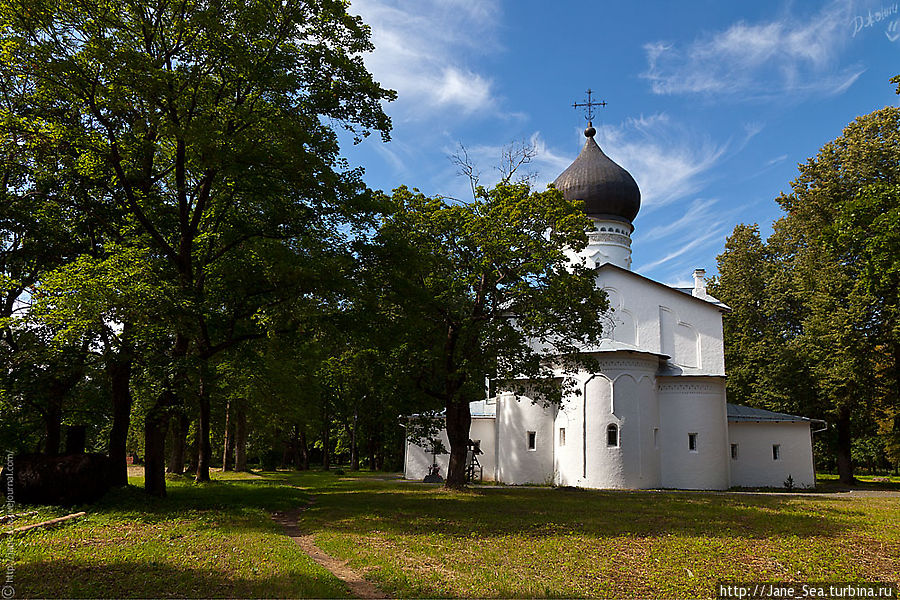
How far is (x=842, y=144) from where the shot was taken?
30.1 meters

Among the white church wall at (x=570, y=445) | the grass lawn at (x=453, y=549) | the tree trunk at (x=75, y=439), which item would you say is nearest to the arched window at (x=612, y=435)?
the white church wall at (x=570, y=445)

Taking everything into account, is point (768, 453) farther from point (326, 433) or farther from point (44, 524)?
point (326, 433)

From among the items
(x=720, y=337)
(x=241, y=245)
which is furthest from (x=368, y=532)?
(x=720, y=337)

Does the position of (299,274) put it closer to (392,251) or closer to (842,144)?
(392,251)

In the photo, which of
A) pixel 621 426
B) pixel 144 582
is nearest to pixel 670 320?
pixel 621 426

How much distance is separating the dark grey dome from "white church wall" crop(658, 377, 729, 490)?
387 inches

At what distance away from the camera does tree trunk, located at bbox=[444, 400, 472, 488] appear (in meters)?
21.8

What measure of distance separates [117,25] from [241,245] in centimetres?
547

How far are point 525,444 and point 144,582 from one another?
2297 centimetres

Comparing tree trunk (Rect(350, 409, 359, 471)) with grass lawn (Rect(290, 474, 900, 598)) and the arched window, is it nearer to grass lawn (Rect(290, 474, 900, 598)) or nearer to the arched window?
the arched window

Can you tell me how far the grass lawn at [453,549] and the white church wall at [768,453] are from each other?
43.5 feet

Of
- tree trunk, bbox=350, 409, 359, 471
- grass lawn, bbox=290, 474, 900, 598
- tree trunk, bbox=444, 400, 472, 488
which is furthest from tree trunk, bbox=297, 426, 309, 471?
grass lawn, bbox=290, 474, 900, 598

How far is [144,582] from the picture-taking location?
7789 millimetres

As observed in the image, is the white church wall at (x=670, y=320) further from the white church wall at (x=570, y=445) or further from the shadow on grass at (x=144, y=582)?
the shadow on grass at (x=144, y=582)
